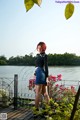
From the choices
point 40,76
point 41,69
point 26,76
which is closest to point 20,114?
point 40,76

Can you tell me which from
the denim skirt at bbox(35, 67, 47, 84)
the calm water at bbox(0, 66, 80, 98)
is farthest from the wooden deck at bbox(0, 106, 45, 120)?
the calm water at bbox(0, 66, 80, 98)

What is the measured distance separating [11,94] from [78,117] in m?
5.74

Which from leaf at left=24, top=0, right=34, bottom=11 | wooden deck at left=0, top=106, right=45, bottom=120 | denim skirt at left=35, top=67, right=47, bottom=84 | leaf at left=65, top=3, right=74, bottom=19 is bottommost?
wooden deck at left=0, top=106, right=45, bottom=120

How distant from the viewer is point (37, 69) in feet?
17.9

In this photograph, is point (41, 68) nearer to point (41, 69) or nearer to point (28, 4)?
point (41, 69)

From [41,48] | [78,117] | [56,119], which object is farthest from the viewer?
[41,48]

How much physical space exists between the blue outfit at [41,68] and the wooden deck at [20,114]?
2.58ft

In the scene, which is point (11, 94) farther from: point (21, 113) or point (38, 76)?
point (38, 76)

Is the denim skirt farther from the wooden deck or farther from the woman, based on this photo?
the wooden deck

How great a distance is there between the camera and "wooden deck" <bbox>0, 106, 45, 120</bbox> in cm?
575

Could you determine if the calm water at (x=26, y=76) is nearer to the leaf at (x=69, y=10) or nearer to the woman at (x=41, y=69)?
the woman at (x=41, y=69)

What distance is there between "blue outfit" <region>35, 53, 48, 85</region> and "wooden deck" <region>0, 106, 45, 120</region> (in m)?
0.79

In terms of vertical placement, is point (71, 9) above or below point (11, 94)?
above

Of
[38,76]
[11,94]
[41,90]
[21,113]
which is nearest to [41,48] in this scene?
[38,76]
